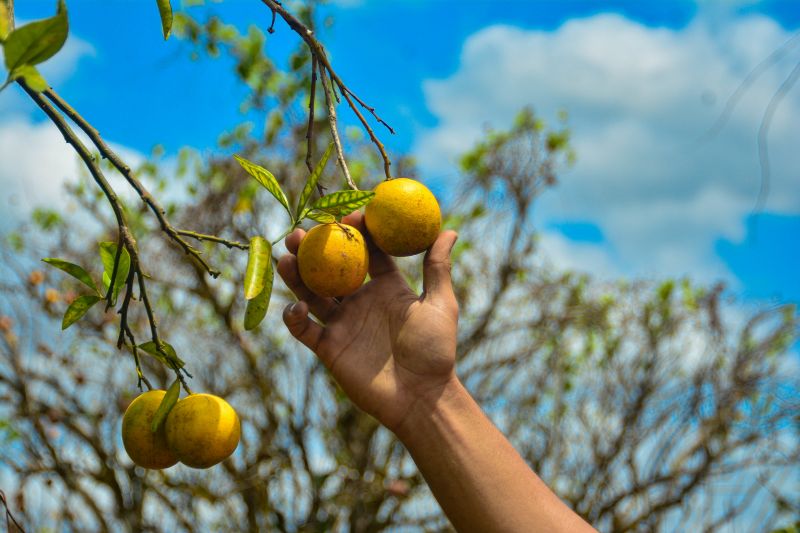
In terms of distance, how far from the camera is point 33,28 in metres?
0.94

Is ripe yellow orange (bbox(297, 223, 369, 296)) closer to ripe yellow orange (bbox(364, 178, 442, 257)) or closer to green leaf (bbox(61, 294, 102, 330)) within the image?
ripe yellow orange (bbox(364, 178, 442, 257))

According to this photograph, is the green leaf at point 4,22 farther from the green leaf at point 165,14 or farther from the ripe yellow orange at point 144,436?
the ripe yellow orange at point 144,436

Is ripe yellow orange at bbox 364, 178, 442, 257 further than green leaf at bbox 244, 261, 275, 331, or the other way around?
ripe yellow orange at bbox 364, 178, 442, 257

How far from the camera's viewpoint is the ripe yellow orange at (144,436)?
4.62ft

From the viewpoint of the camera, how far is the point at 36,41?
0.95 meters

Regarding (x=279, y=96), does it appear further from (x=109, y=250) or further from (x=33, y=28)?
(x=33, y=28)

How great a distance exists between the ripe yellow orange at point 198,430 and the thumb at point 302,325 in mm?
368

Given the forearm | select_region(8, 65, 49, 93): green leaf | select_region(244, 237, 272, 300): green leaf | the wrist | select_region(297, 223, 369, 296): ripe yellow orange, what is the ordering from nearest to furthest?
select_region(8, 65, 49, 93): green leaf, select_region(244, 237, 272, 300): green leaf, select_region(297, 223, 369, 296): ripe yellow orange, the forearm, the wrist

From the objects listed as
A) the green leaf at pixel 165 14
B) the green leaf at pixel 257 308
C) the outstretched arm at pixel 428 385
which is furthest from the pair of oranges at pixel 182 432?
the green leaf at pixel 165 14

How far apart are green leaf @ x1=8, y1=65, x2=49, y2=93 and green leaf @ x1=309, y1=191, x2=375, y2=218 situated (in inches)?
19.5

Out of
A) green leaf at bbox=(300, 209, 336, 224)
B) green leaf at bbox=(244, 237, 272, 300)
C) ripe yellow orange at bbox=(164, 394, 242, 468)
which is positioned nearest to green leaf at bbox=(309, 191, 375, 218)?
green leaf at bbox=(300, 209, 336, 224)

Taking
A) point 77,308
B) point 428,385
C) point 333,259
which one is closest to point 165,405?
point 77,308

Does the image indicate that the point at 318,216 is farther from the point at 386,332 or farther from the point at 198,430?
the point at 386,332

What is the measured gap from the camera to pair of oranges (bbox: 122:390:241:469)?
138 centimetres
